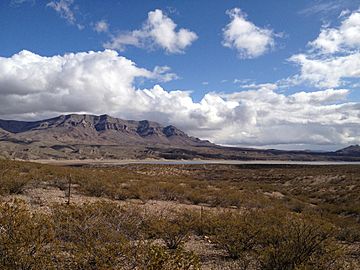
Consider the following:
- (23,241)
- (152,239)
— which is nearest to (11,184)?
(152,239)

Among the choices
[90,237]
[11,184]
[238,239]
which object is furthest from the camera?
[11,184]

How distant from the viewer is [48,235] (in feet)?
25.1

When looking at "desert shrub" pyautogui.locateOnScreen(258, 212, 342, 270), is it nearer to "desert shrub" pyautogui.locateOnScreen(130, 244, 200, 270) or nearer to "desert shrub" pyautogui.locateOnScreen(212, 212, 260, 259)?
"desert shrub" pyautogui.locateOnScreen(212, 212, 260, 259)

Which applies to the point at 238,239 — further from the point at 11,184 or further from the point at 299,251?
the point at 11,184

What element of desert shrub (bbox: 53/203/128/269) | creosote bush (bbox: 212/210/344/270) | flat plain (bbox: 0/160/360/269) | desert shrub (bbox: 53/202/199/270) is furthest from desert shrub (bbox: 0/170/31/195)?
creosote bush (bbox: 212/210/344/270)

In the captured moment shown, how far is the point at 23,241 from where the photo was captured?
282 inches

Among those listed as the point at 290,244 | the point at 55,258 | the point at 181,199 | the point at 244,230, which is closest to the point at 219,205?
the point at 181,199

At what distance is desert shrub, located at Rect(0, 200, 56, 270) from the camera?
682cm

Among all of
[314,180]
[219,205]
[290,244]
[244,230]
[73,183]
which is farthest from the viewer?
[314,180]

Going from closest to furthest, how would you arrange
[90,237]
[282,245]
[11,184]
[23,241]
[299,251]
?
1. [23,241]
2. [90,237]
3. [299,251]
4. [282,245]
5. [11,184]

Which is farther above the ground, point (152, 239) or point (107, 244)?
point (107, 244)

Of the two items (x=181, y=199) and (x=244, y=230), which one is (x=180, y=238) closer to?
(x=244, y=230)

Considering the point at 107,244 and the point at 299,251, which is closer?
the point at 107,244

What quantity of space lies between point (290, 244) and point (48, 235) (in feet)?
20.4
